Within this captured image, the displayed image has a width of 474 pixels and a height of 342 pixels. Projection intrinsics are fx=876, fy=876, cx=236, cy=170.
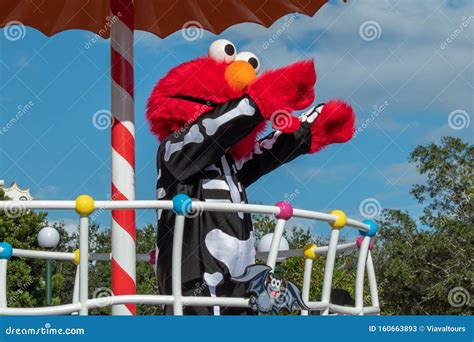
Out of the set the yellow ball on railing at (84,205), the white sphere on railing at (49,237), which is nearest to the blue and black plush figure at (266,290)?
the yellow ball on railing at (84,205)

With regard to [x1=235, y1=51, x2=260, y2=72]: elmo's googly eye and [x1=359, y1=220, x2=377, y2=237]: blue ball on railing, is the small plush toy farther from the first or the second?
[x1=359, y1=220, x2=377, y2=237]: blue ball on railing

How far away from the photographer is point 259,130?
191 inches

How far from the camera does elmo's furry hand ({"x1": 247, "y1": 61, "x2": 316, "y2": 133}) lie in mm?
4266

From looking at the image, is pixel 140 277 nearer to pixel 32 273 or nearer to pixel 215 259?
pixel 32 273

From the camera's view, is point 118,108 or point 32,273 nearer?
point 118,108

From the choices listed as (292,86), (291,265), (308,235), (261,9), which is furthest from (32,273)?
(292,86)

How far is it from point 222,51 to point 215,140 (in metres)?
0.60

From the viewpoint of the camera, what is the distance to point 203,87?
15.0 feet

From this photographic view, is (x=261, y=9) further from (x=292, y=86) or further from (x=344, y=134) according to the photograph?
(x=292, y=86)
